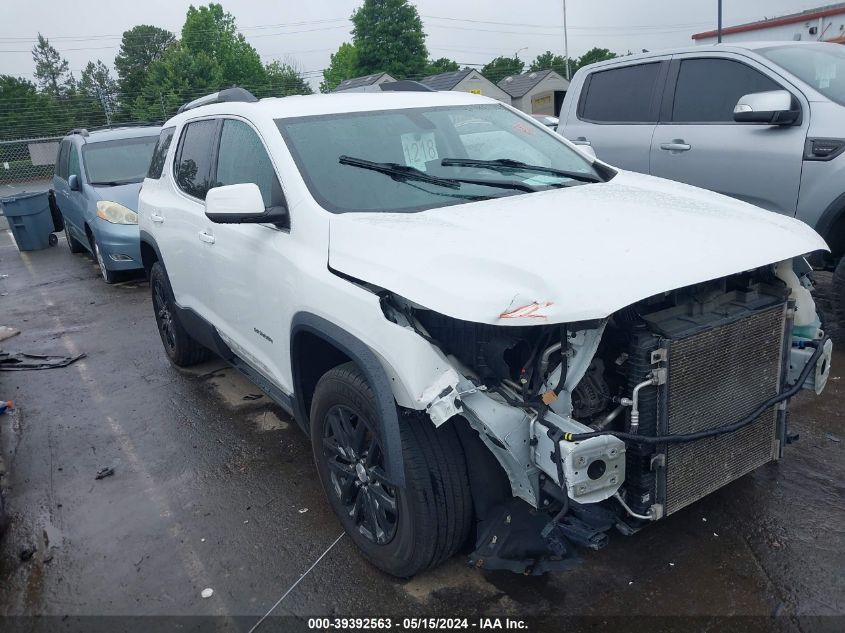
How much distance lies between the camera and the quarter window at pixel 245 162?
11.5ft

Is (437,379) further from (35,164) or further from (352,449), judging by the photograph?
(35,164)

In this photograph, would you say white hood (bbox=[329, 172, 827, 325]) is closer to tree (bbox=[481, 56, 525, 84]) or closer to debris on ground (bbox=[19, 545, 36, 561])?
debris on ground (bbox=[19, 545, 36, 561])

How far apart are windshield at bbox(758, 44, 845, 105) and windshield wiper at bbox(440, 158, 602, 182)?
97.0 inches

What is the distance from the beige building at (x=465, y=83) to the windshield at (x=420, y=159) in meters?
34.2

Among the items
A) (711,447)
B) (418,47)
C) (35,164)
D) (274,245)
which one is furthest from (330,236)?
(418,47)

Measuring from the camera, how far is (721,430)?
2.67m

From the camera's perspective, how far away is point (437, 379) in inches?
98.0

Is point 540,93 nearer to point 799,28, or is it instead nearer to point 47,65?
point 799,28

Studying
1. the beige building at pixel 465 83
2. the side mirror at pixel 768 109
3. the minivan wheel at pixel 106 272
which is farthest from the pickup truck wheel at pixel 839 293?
the beige building at pixel 465 83

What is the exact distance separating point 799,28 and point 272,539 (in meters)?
33.6

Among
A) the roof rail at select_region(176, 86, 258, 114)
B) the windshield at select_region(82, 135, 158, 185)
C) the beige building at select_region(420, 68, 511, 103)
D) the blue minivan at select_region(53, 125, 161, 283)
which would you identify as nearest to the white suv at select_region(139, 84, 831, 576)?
the roof rail at select_region(176, 86, 258, 114)

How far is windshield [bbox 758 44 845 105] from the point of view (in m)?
5.07

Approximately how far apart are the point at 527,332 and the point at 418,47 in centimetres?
6455

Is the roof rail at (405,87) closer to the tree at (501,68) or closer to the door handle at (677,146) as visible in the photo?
the door handle at (677,146)
